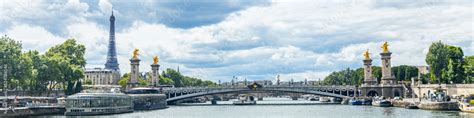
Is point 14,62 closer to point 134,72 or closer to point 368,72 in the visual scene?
point 134,72

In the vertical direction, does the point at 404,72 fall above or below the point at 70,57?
below

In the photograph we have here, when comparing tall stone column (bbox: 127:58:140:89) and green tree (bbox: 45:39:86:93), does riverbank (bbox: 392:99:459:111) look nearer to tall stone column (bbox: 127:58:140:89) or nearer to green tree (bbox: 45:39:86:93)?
green tree (bbox: 45:39:86:93)

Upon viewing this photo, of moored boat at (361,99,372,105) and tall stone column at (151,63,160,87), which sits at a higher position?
tall stone column at (151,63,160,87)

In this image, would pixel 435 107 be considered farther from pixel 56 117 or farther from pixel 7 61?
pixel 7 61

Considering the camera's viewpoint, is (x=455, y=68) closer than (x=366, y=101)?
Yes

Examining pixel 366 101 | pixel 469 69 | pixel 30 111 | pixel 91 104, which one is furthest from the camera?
pixel 366 101

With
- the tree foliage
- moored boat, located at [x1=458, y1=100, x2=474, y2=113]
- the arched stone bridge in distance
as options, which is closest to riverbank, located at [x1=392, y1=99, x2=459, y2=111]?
moored boat, located at [x1=458, y1=100, x2=474, y2=113]

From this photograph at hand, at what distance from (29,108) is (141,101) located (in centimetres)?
2513

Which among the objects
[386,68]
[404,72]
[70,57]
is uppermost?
[70,57]

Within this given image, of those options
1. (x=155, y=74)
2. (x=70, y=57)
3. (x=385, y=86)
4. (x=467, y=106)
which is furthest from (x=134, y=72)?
(x=467, y=106)

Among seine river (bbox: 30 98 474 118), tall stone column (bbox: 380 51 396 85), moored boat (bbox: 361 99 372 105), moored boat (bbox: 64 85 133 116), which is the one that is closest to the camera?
seine river (bbox: 30 98 474 118)

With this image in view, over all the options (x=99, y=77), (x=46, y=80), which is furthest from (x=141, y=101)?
(x=99, y=77)

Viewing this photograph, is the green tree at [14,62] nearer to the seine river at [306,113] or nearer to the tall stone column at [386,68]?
the seine river at [306,113]

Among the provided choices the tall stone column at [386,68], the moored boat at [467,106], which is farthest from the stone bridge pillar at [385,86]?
the moored boat at [467,106]
